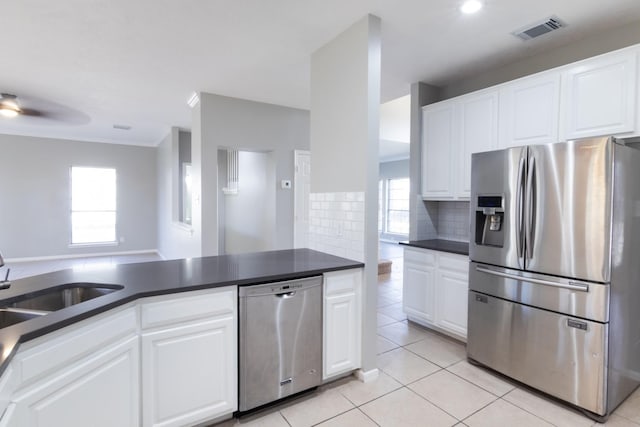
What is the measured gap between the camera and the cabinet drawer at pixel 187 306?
5.48 feet

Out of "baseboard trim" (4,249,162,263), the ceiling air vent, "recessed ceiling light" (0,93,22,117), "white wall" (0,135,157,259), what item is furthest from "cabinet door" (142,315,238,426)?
"white wall" (0,135,157,259)

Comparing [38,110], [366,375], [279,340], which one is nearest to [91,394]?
[279,340]

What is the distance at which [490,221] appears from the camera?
2.55 m

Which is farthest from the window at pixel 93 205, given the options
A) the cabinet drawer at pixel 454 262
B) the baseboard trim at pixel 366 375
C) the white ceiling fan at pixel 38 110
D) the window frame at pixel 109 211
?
the cabinet drawer at pixel 454 262

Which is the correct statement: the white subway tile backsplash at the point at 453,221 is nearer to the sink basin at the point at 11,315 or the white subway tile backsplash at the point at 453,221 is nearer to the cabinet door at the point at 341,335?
the cabinet door at the point at 341,335

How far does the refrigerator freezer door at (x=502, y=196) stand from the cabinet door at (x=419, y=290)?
710 mm

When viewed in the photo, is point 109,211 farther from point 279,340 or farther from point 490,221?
point 490,221

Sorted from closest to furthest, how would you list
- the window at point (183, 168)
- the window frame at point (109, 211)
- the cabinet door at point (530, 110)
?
the cabinet door at point (530, 110) < the window at point (183, 168) < the window frame at point (109, 211)

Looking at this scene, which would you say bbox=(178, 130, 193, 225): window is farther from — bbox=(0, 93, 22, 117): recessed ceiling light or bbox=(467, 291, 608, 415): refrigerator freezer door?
bbox=(467, 291, 608, 415): refrigerator freezer door

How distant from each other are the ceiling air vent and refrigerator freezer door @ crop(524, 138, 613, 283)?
3.48 feet

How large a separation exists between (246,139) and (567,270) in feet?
12.8

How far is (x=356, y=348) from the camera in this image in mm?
2406

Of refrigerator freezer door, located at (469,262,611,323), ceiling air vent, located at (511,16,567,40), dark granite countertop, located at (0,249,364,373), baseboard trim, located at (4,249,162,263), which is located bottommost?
baseboard trim, located at (4,249,162,263)

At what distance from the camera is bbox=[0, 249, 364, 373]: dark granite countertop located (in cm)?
119
